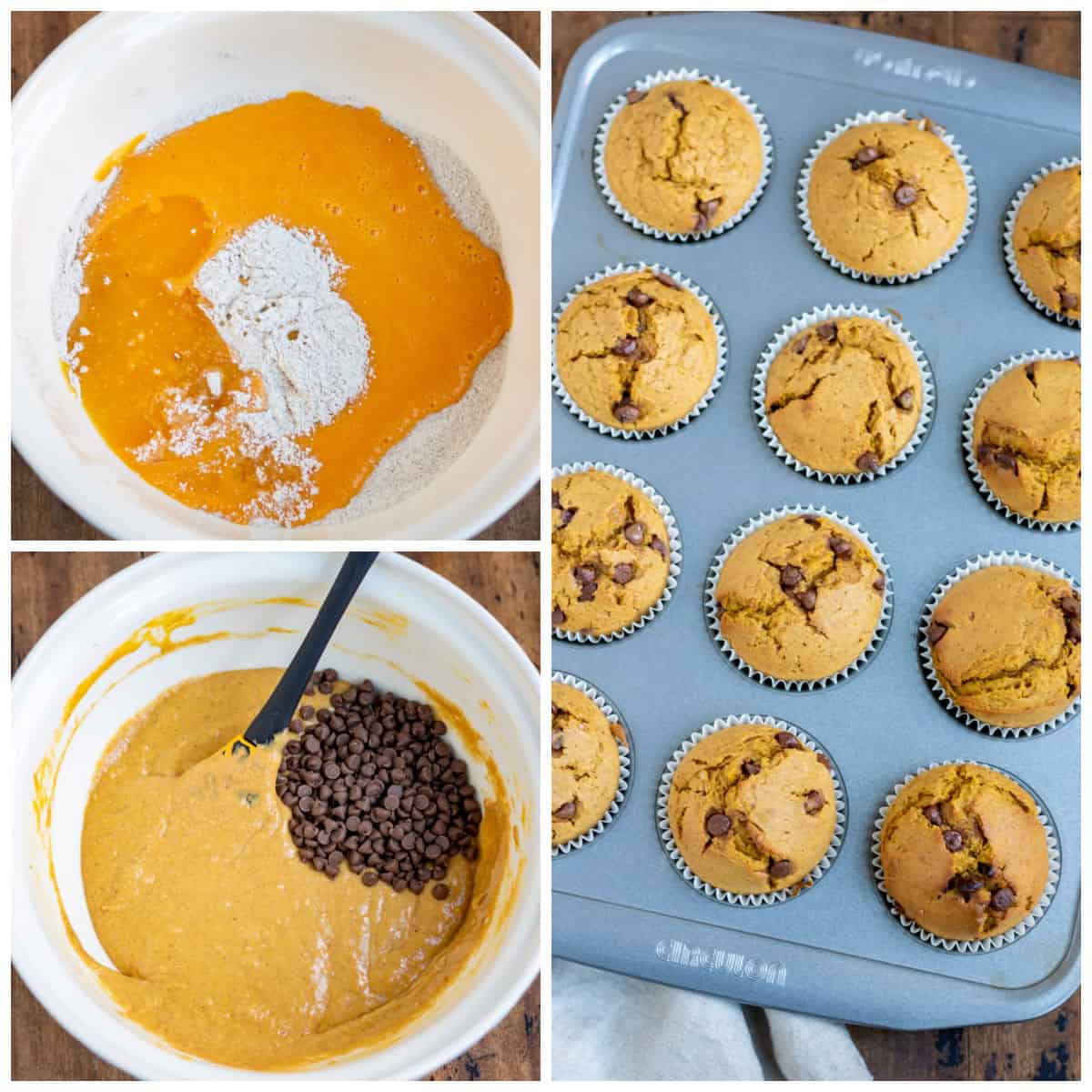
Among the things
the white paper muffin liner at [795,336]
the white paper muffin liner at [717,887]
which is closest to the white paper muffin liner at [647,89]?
the white paper muffin liner at [795,336]

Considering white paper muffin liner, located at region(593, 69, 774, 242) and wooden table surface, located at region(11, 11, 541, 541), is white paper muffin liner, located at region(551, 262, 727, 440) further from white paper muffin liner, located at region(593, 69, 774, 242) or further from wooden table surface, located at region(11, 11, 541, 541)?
wooden table surface, located at region(11, 11, 541, 541)

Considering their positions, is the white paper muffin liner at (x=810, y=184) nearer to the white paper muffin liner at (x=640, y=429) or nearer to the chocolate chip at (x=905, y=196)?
the chocolate chip at (x=905, y=196)

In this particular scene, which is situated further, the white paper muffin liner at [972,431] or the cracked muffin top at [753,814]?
the white paper muffin liner at [972,431]

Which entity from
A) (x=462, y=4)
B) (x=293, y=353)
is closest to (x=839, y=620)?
(x=293, y=353)

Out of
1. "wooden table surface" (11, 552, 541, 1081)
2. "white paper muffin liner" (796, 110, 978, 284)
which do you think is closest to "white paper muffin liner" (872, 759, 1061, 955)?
"wooden table surface" (11, 552, 541, 1081)

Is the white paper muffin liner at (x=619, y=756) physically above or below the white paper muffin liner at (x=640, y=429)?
below

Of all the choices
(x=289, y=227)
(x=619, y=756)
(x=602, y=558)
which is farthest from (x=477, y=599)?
(x=289, y=227)
